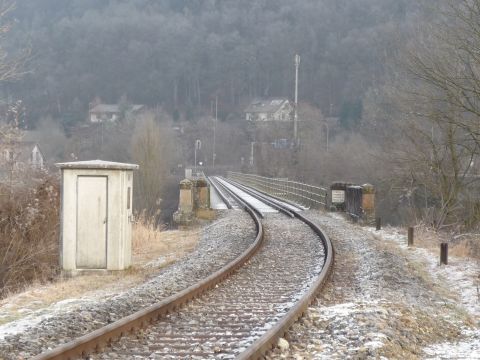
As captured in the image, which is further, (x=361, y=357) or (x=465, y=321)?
(x=465, y=321)

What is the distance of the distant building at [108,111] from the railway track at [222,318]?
107303 mm

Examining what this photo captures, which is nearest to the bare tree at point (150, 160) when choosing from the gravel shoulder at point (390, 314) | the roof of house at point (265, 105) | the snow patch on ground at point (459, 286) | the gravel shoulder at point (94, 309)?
the snow patch on ground at point (459, 286)

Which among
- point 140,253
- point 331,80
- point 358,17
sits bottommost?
point 140,253

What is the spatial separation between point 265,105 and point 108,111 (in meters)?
28.4

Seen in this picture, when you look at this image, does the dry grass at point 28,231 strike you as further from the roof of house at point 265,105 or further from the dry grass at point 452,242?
the roof of house at point 265,105

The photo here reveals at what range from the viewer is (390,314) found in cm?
759

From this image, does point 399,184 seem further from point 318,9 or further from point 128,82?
point 128,82

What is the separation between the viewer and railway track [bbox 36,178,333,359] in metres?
6.07

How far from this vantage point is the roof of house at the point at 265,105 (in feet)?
400

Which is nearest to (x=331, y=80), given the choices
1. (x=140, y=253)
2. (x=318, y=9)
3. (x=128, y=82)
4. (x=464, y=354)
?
(x=318, y=9)

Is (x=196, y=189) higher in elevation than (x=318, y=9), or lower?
lower

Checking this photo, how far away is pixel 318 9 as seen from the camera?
436 feet

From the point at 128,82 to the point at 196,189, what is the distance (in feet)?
398

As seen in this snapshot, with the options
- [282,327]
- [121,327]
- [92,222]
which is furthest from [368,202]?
[121,327]
